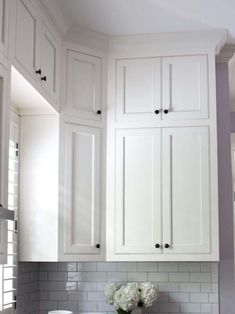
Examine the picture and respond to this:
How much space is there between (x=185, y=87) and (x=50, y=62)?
91cm

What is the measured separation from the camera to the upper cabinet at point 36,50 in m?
2.61

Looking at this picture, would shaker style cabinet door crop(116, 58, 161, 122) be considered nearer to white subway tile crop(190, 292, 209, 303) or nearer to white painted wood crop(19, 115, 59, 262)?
white painted wood crop(19, 115, 59, 262)

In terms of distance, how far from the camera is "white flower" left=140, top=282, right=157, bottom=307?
11.3ft

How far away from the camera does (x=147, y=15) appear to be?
129 inches

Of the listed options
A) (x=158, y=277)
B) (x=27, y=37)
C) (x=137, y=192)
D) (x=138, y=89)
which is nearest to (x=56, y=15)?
(x=27, y=37)

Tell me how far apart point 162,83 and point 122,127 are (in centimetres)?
39

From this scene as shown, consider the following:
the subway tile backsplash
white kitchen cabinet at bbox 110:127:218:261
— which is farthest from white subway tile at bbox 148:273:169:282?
white kitchen cabinet at bbox 110:127:218:261

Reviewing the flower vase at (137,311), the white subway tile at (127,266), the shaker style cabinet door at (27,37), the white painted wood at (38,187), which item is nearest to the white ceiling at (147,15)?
the shaker style cabinet door at (27,37)

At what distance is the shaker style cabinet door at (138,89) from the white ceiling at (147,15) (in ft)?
0.71

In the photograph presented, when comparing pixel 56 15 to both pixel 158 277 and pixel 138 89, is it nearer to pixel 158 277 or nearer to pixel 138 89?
pixel 138 89

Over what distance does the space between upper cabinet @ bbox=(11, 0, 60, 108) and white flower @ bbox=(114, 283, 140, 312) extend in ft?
4.11

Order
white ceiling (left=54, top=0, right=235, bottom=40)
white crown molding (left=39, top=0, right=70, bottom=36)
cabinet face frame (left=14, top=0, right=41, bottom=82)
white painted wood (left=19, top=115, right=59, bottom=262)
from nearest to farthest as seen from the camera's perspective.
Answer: cabinet face frame (left=14, top=0, right=41, bottom=82), white crown molding (left=39, top=0, right=70, bottom=36), white ceiling (left=54, top=0, right=235, bottom=40), white painted wood (left=19, top=115, right=59, bottom=262)

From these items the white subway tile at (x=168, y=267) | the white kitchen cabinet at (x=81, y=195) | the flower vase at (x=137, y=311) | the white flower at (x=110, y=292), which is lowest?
the flower vase at (x=137, y=311)

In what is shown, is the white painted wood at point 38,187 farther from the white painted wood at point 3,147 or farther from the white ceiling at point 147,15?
the white painted wood at point 3,147
